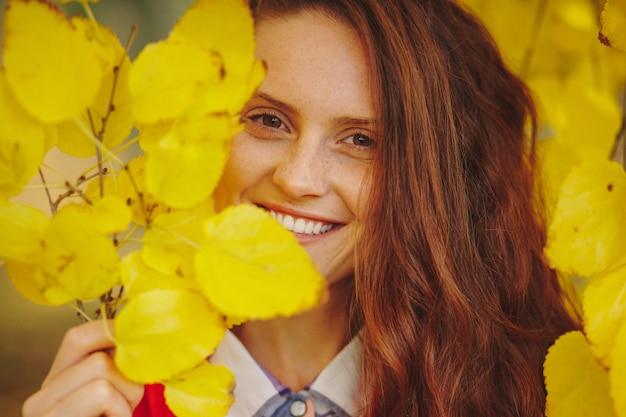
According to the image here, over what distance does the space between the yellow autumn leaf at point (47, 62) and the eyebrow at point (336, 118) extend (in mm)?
368

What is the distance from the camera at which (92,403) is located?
0.53 meters

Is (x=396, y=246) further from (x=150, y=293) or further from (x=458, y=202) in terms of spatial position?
(x=150, y=293)

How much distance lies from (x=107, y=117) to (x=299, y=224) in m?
0.36

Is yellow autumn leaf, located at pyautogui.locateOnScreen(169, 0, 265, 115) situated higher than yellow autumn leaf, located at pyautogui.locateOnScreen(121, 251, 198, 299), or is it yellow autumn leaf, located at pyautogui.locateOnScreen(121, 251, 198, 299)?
yellow autumn leaf, located at pyautogui.locateOnScreen(169, 0, 265, 115)

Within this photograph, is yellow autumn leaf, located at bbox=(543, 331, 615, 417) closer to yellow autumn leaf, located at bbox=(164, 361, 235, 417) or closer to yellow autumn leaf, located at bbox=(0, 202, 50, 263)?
yellow autumn leaf, located at bbox=(164, 361, 235, 417)

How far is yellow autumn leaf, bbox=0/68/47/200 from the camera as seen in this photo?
42cm

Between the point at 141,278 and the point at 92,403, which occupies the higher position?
the point at 141,278

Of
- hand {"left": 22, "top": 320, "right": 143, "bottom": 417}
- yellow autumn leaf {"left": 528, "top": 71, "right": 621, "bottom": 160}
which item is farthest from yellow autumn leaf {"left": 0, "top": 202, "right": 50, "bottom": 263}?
yellow autumn leaf {"left": 528, "top": 71, "right": 621, "bottom": 160}

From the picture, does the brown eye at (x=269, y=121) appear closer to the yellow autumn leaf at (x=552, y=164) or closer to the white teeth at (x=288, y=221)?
the white teeth at (x=288, y=221)

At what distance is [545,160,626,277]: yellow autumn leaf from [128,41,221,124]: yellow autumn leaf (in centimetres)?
26

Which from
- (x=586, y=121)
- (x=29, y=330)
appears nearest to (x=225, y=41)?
(x=586, y=121)

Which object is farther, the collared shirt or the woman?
the collared shirt

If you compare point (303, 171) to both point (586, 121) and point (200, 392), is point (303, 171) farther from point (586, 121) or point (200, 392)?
point (586, 121)

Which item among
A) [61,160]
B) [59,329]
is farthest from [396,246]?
[61,160]
